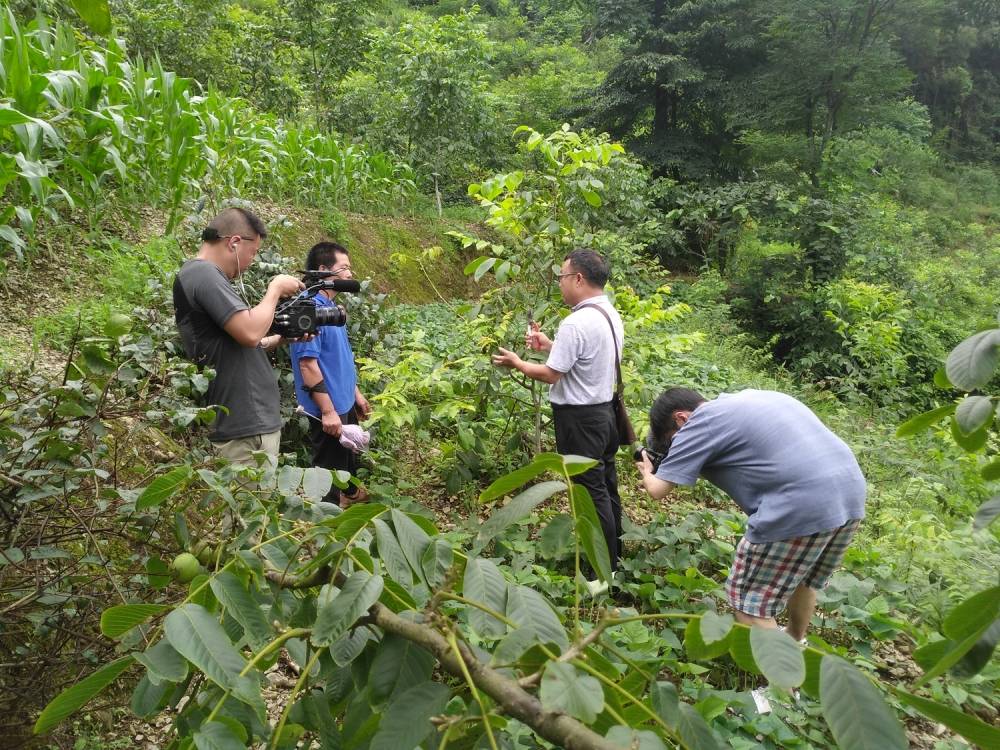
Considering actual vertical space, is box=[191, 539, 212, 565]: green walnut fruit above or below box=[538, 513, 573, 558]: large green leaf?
below

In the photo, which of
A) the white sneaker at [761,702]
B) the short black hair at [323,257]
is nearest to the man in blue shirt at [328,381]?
the short black hair at [323,257]

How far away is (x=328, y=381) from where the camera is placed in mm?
3693

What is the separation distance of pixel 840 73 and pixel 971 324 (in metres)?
7.00

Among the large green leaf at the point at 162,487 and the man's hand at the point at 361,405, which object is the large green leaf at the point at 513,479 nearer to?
the large green leaf at the point at 162,487

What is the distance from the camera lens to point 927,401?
33.3ft

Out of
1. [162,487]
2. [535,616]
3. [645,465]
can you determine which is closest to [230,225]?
[162,487]

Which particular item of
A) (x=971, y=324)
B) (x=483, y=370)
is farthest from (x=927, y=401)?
(x=483, y=370)

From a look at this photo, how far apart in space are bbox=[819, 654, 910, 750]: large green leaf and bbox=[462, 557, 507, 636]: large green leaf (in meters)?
0.36

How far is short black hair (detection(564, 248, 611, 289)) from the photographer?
11.5 ft

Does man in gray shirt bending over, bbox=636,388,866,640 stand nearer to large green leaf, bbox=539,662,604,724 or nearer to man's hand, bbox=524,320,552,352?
man's hand, bbox=524,320,552,352

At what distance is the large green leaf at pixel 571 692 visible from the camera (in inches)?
24.7

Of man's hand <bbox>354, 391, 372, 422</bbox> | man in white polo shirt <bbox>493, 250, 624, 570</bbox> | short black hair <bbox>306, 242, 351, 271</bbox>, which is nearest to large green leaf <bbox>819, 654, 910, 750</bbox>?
man in white polo shirt <bbox>493, 250, 624, 570</bbox>

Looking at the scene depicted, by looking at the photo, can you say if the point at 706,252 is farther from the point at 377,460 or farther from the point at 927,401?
the point at 377,460

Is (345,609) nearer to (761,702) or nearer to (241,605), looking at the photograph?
(241,605)
